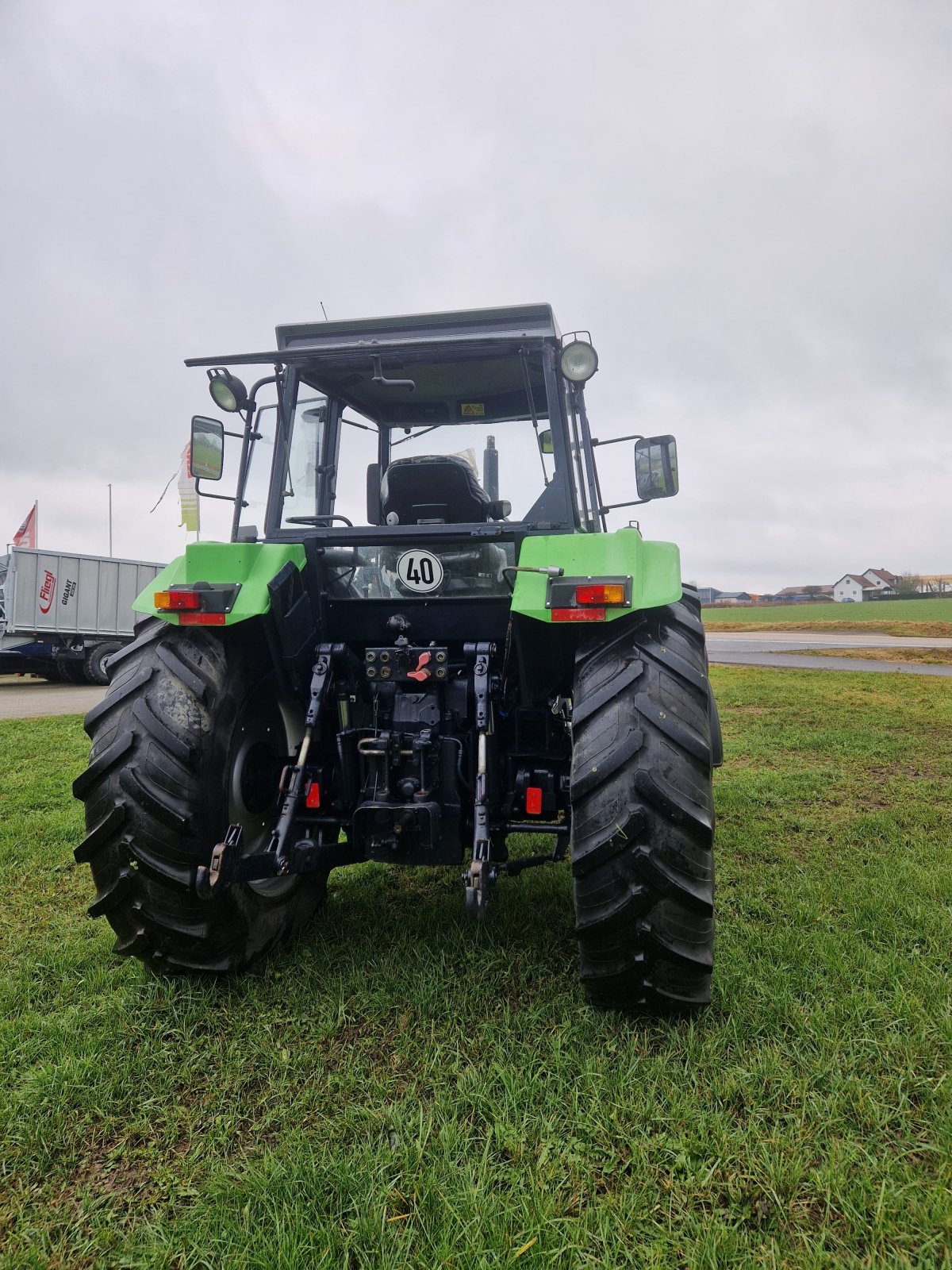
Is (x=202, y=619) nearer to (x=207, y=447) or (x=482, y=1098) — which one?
(x=207, y=447)

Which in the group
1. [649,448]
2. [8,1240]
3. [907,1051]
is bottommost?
[8,1240]

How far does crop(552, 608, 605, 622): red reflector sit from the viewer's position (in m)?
2.41

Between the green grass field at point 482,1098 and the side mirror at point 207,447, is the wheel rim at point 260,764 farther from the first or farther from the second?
the side mirror at point 207,447

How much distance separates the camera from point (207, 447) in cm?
331

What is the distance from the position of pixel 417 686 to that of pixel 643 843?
109cm

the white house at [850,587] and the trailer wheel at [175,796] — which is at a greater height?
the white house at [850,587]

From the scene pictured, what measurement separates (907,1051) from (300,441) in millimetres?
3130

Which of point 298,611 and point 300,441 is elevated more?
point 300,441

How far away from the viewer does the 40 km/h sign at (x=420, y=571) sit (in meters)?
2.92

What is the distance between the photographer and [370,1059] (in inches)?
86.6

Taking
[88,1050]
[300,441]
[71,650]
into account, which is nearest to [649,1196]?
[88,1050]

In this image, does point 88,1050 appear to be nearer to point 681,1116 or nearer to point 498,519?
point 681,1116

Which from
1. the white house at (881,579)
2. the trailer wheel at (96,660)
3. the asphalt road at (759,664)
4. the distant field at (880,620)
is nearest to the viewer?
the asphalt road at (759,664)

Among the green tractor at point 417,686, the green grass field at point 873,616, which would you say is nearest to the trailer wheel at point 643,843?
the green tractor at point 417,686
